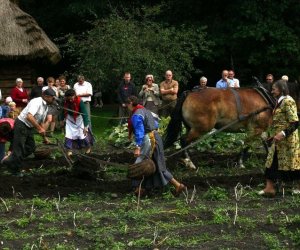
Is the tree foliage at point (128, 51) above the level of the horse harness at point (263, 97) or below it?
above

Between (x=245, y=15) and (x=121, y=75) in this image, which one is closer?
(x=121, y=75)

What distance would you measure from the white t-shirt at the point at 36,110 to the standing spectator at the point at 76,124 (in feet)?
5.75

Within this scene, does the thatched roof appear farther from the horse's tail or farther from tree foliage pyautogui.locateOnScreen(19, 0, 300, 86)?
the horse's tail

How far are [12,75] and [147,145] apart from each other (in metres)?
13.4

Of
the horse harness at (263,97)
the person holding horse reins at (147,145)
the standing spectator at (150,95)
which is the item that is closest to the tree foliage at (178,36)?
the standing spectator at (150,95)

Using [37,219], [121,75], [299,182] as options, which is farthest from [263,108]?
[121,75]

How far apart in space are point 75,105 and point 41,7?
20.3m

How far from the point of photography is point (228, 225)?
9.04 metres

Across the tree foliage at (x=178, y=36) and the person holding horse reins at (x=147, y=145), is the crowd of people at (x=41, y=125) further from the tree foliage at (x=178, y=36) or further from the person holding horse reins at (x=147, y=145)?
the tree foliage at (x=178, y=36)

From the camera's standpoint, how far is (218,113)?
13625 mm

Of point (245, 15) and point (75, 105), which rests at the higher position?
point (245, 15)

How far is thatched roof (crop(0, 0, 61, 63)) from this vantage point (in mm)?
22750

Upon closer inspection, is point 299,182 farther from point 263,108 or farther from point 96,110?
point 96,110

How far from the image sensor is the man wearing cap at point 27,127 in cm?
1205
